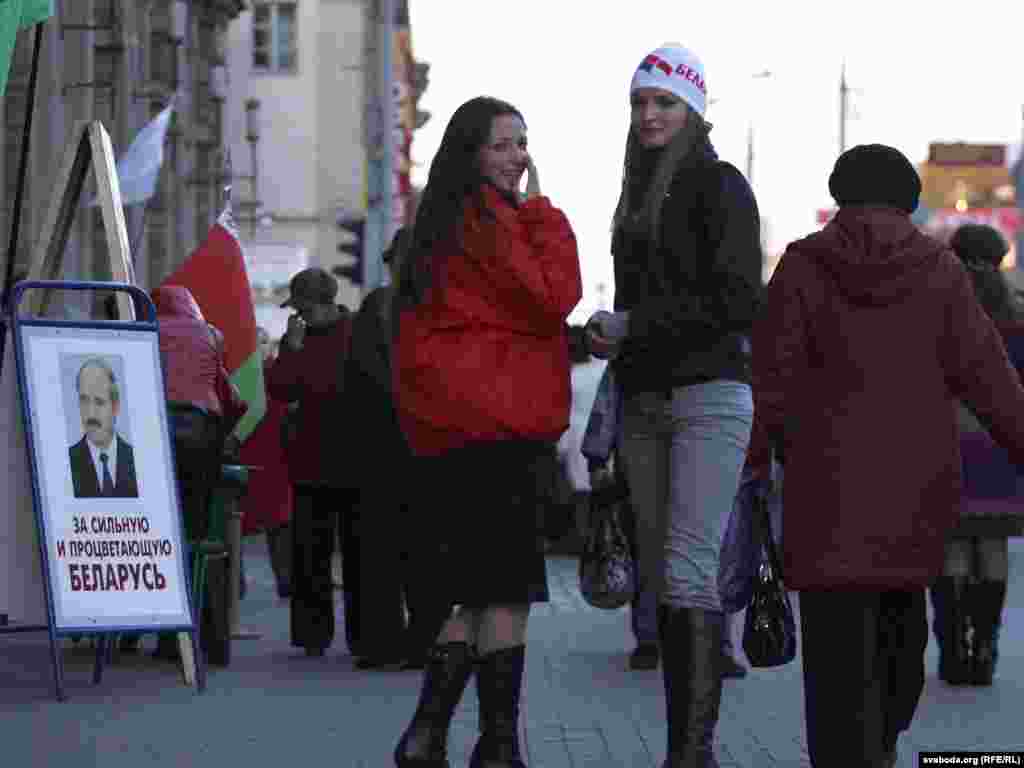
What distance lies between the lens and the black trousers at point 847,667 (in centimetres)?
747

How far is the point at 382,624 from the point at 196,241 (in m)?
26.6

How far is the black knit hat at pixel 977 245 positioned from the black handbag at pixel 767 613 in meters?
4.26

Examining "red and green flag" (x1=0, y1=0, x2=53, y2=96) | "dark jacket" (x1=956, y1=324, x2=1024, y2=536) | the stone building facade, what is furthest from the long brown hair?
the stone building facade

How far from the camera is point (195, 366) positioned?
41.6 feet

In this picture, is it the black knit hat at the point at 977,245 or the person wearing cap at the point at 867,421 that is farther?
the black knit hat at the point at 977,245

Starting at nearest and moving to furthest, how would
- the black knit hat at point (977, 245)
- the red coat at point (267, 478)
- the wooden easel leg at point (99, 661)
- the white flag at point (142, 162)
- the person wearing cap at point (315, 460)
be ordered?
1. the wooden easel leg at point (99, 661)
2. the black knit hat at point (977, 245)
3. the person wearing cap at point (315, 460)
4. the red coat at point (267, 478)
5. the white flag at point (142, 162)

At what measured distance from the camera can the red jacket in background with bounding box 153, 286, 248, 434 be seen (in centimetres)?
1265

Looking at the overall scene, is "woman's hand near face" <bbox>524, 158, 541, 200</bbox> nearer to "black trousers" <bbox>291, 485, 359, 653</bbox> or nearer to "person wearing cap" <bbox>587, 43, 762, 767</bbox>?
"person wearing cap" <bbox>587, 43, 762, 767</bbox>

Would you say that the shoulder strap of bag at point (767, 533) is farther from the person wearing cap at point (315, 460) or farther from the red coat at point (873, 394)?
the person wearing cap at point (315, 460)

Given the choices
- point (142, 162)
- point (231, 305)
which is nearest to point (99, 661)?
point (231, 305)

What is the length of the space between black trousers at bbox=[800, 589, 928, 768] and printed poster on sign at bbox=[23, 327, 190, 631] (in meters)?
4.38

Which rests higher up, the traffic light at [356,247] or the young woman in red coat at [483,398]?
the young woman in red coat at [483,398]

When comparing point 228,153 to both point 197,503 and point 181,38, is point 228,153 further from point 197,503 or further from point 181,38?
point 181,38

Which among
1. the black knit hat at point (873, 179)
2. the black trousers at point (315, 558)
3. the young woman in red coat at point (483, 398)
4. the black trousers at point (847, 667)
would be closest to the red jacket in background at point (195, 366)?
the black trousers at point (315, 558)
